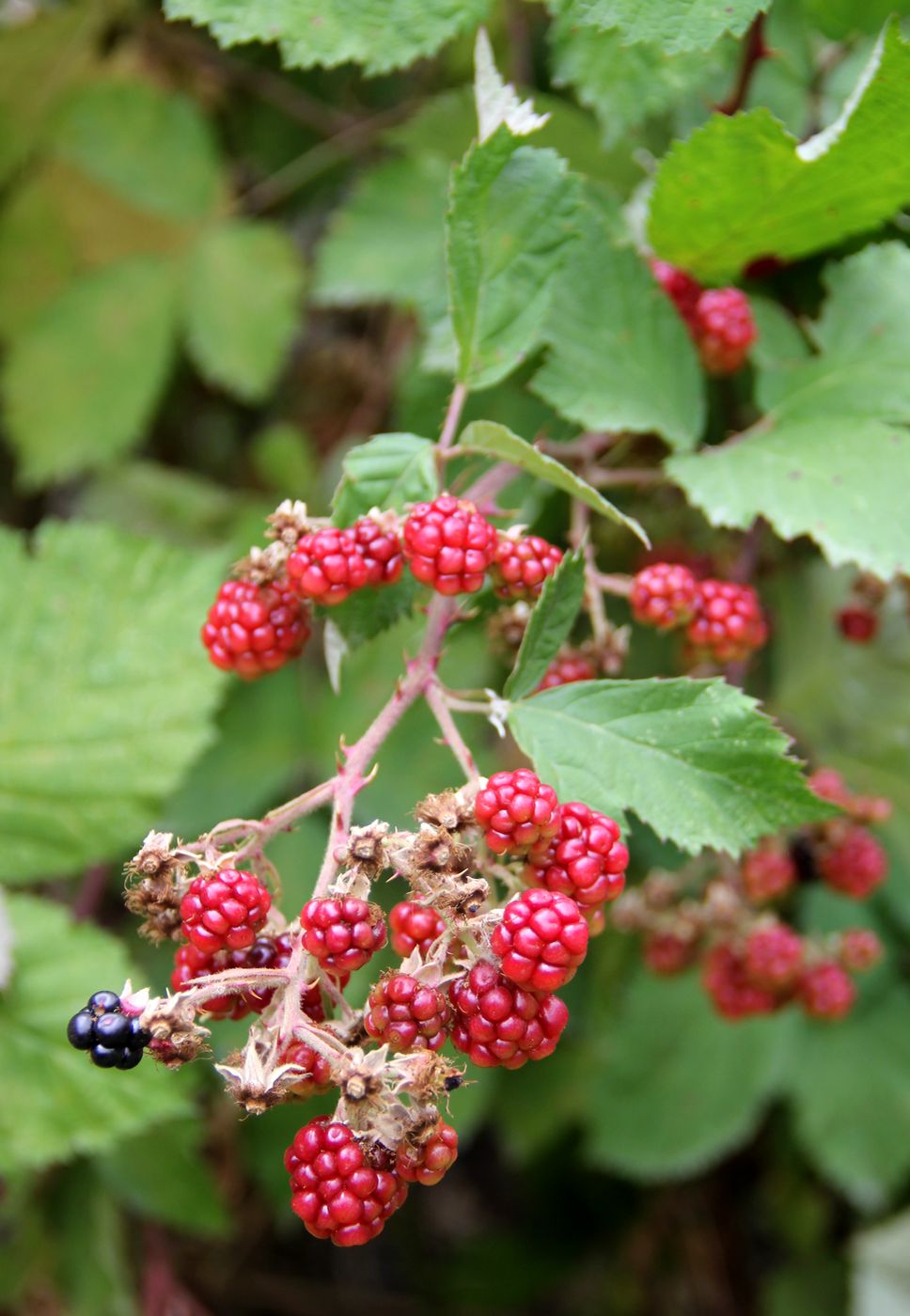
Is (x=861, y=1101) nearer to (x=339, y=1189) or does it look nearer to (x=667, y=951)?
(x=667, y=951)

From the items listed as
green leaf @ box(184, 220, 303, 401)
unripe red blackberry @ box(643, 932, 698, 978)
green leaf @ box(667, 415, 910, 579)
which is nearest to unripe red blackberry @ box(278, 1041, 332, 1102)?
green leaf @ box(667, 415, 910, 579)

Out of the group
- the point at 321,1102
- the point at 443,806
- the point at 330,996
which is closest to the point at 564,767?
the point at 443,806

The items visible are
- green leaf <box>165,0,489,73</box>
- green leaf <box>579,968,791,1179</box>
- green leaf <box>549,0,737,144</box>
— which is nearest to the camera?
green leaf <box>165,0,489,73</box>

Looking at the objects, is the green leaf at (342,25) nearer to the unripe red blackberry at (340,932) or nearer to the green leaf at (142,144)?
the unripe red blackberry at (340,932)

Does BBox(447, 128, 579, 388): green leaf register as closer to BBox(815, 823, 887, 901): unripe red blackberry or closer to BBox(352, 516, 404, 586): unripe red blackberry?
BBox(352, 516, 404, 586): unripe red blackberry

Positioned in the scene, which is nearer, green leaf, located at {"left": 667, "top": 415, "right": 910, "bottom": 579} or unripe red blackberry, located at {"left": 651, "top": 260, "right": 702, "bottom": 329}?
green leaf, located at {"left": 667, "top": 415, "right": 910, "bottom": 579}

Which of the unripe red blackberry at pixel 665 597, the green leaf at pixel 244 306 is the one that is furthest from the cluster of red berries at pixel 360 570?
the green leaf at pixel 244 306

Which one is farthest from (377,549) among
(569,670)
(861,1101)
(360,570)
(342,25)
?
(861,1101)
